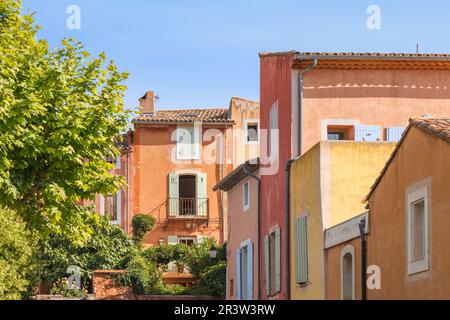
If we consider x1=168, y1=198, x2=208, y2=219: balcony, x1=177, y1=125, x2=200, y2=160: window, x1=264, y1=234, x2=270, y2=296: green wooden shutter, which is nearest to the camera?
x1=264, y1=234, x2=270, y2=296: green wooden shutter

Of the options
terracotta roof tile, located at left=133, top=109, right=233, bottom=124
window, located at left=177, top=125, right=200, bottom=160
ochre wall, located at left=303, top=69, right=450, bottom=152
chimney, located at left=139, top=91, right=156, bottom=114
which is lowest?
ochre wall, located at left=303, top=69, right=450, bottom=152

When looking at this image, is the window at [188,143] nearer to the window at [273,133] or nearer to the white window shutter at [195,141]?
the white window shutter at [195,141]

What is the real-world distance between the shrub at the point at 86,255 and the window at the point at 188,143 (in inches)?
355

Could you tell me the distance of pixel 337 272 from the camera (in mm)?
27281

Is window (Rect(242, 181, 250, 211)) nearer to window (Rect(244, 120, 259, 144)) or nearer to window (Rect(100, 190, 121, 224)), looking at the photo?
window (Rect(100, 190, 121, 224))

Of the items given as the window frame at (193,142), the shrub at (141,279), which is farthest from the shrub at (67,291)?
the window frame at (193,142)

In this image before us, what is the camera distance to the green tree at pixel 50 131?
27.5 metres

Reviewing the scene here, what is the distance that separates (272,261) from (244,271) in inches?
213

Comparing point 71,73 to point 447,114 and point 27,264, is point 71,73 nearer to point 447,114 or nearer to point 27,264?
point 447,114

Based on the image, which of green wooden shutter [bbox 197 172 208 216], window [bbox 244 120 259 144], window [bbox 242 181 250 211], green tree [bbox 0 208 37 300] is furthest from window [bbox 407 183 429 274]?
window [bbox 244 120 259 144]

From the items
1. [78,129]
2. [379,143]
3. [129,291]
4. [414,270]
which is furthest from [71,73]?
[129,291]

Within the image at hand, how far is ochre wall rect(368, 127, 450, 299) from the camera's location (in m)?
19.6

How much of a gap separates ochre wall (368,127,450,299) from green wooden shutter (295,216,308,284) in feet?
21.2

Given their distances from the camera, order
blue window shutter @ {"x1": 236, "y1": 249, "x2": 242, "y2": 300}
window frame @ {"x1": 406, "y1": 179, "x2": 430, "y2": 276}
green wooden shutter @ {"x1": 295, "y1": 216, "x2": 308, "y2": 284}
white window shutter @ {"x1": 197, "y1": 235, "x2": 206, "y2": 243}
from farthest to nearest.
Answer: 1. white window shutter @ {"x1": 197, "y1": 235, "x2": 206, "y2": 243}
2. blue window shutter @ {"x1": 236, "y1": 249, "x2": 242, "y2": 300}
3. green wooden shutter @ {"x1": 295, "y1": 216, "x2": 308, "y2": 284}
4. window frame @ {"x1": 406, "y1": 179, "x2": 430, "y2": 276}
